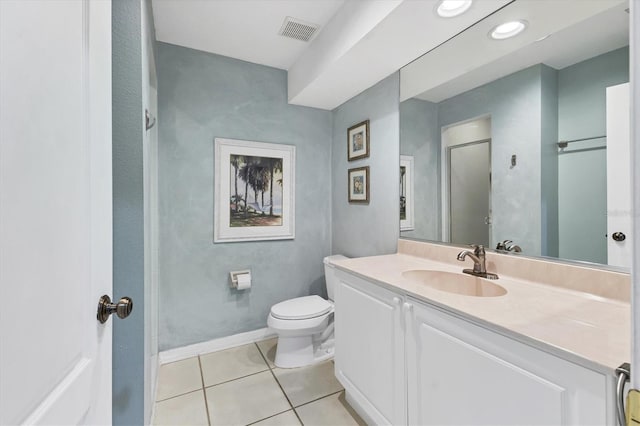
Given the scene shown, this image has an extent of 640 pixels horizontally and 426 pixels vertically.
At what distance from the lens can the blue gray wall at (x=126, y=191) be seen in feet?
3.69

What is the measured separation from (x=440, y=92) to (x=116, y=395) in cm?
232

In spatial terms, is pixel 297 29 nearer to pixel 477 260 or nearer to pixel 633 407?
pixel 477 260

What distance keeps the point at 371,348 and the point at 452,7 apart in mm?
1735

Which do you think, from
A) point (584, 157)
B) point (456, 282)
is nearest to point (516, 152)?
point (584, 157)

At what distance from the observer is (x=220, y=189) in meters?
2.37

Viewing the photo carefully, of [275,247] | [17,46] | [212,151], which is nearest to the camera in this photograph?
[17,46]

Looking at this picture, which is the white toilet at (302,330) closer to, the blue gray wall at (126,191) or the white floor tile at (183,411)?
the white floor tile at (183,411)

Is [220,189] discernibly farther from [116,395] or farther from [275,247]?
[116,395]

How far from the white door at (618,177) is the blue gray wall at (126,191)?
187 centimetres

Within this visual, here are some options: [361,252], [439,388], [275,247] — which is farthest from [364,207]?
[439,388]

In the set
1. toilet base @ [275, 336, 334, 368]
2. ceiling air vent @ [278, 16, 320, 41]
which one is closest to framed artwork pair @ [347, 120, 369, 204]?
ceiling air vent @ [278, 16, 320, 41]

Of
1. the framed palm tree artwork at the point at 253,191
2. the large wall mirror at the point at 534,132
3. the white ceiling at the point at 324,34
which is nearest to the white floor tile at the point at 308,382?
the framed palm tree artwork at the point at 253,191

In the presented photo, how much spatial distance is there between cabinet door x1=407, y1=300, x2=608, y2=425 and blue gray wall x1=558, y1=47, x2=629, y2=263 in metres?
0.64

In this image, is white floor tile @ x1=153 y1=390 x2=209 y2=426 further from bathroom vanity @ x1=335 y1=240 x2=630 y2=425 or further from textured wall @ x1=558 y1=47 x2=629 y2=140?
textured wall @ x1=558 y1=47 x2=629 y2=140
